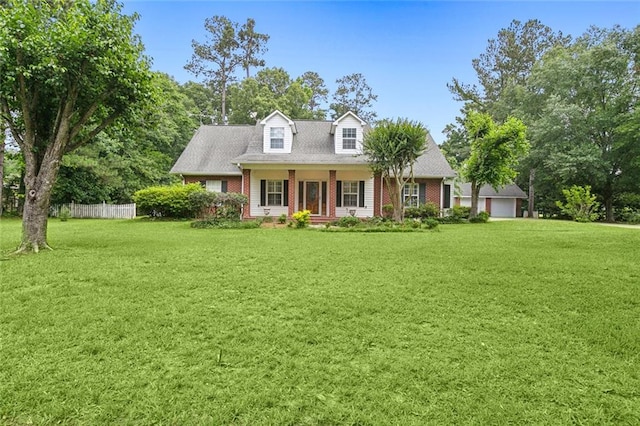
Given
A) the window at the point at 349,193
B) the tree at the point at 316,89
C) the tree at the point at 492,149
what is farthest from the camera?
the tree at the point at 316,89

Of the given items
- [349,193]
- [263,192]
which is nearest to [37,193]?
[263,192]

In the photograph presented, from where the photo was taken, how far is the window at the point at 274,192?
1800cm

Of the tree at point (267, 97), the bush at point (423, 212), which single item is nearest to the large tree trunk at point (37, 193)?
the bush at point (423, 212)

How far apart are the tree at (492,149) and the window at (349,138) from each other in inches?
249

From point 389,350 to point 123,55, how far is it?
7.98 metres

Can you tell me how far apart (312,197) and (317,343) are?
1530 centimetres

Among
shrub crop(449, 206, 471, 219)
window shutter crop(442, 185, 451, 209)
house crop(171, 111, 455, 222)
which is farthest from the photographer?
window shutter crop(442, 185, 451, 209)

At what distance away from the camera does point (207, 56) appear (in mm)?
34031

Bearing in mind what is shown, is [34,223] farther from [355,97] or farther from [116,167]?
[355,97]

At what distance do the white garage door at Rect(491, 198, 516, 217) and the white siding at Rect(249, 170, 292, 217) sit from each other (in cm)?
2114

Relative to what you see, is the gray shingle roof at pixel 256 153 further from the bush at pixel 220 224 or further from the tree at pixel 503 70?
the tree at pixel 503 70

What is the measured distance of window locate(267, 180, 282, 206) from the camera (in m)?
18.0

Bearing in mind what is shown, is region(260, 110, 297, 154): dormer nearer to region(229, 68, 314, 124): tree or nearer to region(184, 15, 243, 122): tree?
region(229, 68, 314, 124): tree

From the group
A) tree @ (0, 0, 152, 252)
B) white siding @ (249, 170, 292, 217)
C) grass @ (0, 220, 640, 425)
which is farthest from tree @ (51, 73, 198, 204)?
grass @ (0, 220, 640, 425)
